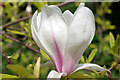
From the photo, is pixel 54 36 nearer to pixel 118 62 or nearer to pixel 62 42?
pixel 62 42

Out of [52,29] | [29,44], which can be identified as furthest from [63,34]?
[29,44]

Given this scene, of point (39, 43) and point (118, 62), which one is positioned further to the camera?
point (118, 62)

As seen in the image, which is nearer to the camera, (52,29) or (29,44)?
(52,29)

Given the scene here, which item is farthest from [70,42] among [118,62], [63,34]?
[118,62]

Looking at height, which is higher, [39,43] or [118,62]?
[39,43]

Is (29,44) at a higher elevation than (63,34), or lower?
lower

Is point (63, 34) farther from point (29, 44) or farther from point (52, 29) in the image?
point (29, 44)
